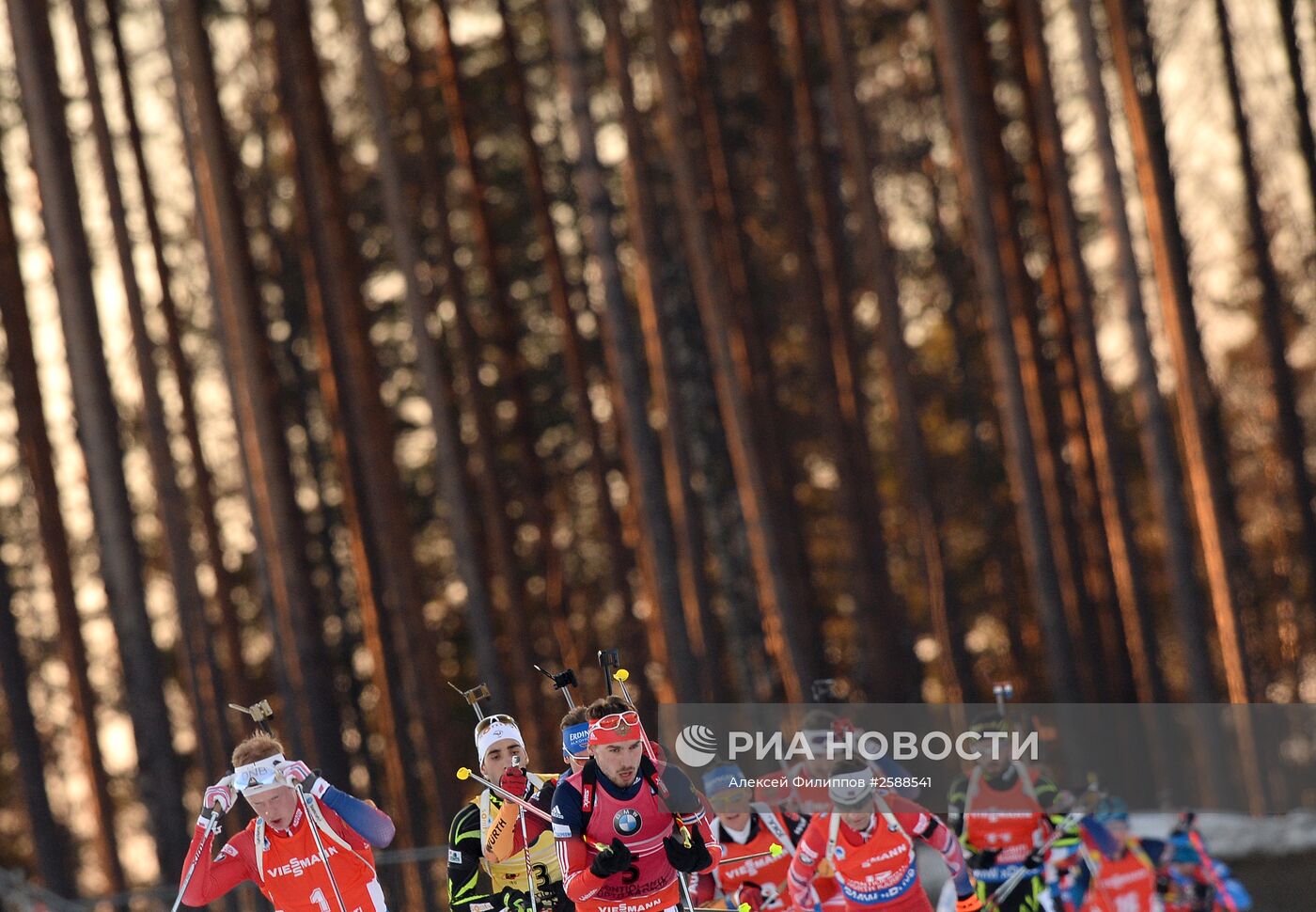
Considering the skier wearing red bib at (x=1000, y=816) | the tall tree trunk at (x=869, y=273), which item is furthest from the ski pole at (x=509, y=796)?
the tall tree trunk at (x=869, y=273)

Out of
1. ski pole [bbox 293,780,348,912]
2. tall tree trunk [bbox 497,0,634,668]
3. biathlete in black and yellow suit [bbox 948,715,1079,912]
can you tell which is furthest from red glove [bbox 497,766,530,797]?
tall tree trunk [bbox 497,0,634,668]

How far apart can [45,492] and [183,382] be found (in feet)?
11.7

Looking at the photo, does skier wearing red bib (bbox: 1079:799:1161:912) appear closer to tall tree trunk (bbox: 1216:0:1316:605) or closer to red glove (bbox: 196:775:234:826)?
red glove (bbox: 196:775:234:826)

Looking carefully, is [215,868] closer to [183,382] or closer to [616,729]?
[616,729]

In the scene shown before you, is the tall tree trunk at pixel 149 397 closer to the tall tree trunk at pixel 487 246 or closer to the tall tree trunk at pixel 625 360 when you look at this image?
the tall tree trunk at pixel 487 246

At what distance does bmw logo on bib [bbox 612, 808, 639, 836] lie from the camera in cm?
929

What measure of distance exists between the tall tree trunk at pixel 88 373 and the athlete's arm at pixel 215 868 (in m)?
10.4

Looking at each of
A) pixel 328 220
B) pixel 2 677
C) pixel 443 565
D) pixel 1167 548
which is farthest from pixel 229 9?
pixel 1167 548

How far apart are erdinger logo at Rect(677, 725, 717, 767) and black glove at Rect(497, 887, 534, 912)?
2.35 m

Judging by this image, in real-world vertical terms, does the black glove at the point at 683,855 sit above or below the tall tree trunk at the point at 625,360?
below

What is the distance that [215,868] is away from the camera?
9.56 meters

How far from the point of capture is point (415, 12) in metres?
31.8

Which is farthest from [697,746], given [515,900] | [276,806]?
[276,806]

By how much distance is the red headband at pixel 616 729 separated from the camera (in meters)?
9.13
